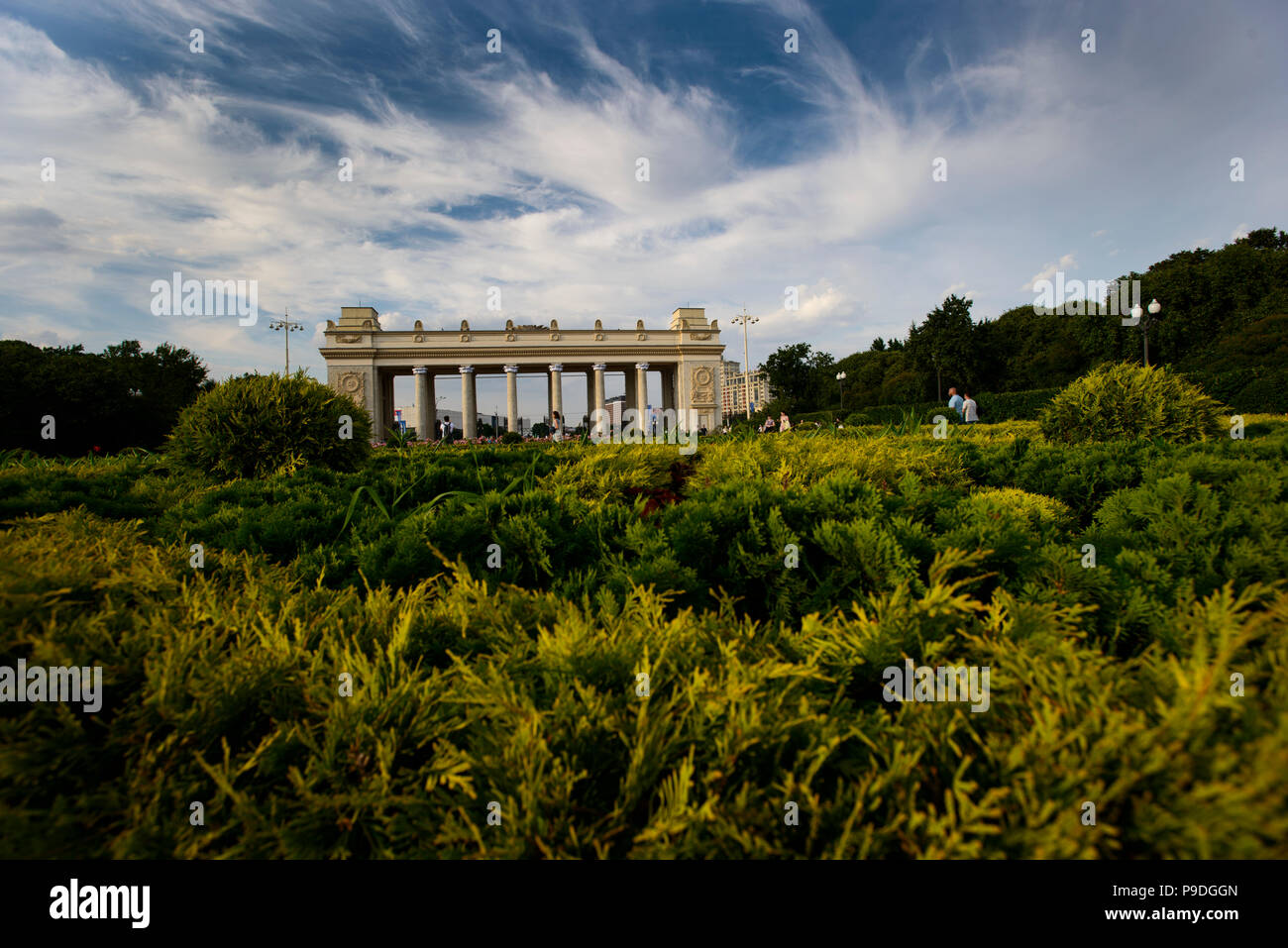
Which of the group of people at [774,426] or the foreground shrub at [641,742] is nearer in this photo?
the foreground shrub at [641,742]

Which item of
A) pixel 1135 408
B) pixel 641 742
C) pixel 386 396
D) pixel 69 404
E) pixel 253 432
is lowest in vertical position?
pixel 641 742

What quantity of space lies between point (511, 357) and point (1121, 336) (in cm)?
4978

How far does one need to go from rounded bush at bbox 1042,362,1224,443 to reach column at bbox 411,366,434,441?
178 feet

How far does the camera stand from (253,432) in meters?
5.48

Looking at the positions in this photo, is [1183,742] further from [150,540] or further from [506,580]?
[150,540]

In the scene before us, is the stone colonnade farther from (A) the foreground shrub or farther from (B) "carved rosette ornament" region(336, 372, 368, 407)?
(A) the foreground shrub

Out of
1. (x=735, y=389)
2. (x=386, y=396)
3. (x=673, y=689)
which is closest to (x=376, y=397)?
(x=386, y=396)

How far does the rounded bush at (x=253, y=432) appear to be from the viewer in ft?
17.8

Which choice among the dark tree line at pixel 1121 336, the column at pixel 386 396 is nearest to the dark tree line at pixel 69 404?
the column at pixel 386 396

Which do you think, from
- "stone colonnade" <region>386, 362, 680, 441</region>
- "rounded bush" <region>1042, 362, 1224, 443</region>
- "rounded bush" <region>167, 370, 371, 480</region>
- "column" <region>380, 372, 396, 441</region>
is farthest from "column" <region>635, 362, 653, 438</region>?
"rounded bush" <region>167, 370, 371, 480</region>

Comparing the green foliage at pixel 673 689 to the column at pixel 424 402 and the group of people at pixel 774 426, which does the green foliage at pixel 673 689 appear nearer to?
the group of people at pixel 774 426

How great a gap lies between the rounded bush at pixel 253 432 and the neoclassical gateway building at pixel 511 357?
1893 inches

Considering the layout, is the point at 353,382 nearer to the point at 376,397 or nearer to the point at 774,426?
the point at 376,397

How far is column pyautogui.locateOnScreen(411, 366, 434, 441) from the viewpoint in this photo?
56.4 meters
